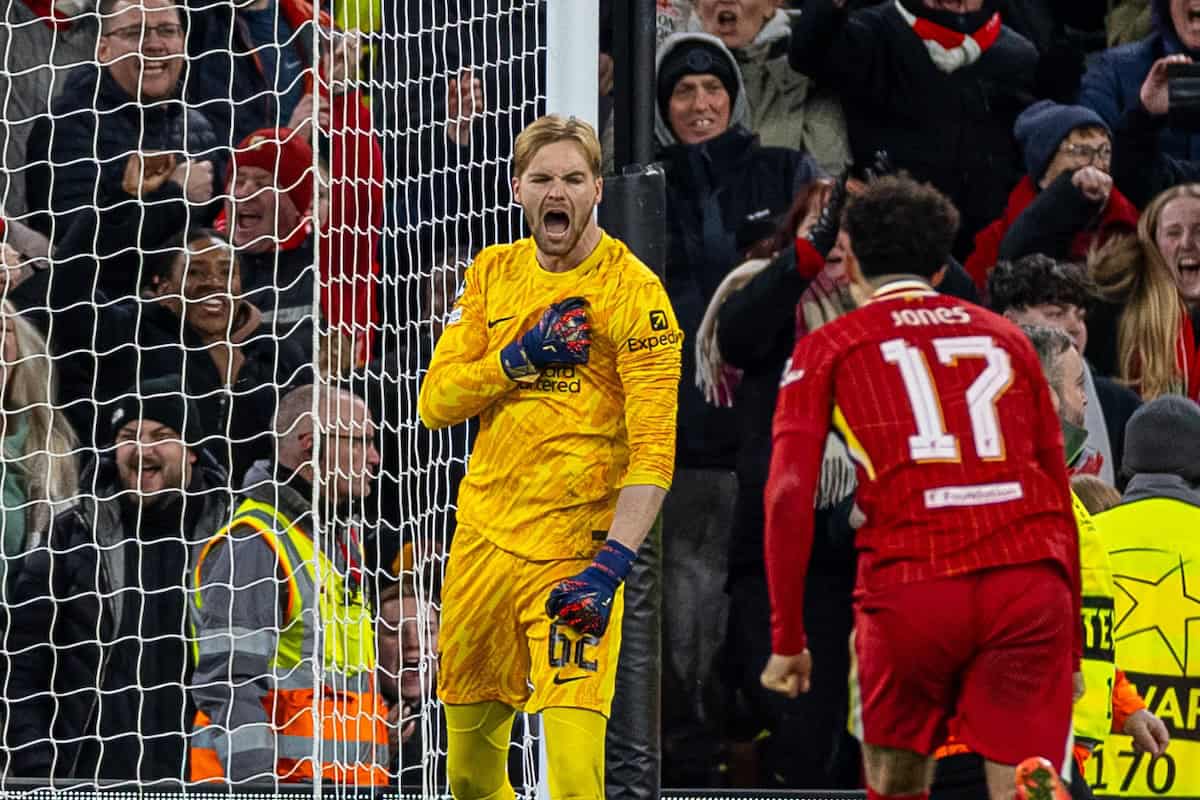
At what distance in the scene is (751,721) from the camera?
21.5 feet

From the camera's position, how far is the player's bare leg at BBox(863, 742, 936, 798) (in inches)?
154

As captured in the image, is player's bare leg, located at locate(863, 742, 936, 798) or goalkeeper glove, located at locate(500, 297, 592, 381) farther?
goalkeeper glove, located at locate(500, 297, 592, 381)

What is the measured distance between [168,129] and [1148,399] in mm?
3623

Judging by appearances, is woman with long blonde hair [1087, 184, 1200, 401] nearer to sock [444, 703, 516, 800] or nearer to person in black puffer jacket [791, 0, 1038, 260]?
person in black puffer jacket [791, 0, 1038, 260]

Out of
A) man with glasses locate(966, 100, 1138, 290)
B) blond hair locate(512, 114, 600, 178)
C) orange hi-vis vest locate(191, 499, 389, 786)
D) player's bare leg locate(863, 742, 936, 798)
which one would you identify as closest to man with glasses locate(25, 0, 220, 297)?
orange hi-vis vest locate(191, 499, 389, 786)

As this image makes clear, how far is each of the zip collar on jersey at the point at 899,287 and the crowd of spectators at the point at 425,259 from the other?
2424 millimetres

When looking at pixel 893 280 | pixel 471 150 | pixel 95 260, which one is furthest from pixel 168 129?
pixel 893 280

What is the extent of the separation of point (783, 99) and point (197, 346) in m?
2.24

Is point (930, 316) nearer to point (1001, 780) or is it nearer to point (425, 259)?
point (1001, 780)

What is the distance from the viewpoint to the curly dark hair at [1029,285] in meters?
6.77

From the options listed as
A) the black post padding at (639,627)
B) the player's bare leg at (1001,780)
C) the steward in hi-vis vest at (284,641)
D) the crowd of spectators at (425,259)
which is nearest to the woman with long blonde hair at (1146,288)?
the crowd of spectators at (425,259)

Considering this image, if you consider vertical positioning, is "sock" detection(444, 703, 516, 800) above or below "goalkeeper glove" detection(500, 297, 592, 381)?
below

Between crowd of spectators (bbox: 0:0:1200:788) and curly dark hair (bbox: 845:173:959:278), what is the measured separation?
2409 mm

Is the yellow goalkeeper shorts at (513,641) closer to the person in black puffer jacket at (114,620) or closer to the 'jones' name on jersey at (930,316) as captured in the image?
the 'jones' name on jersey at (930,316)
